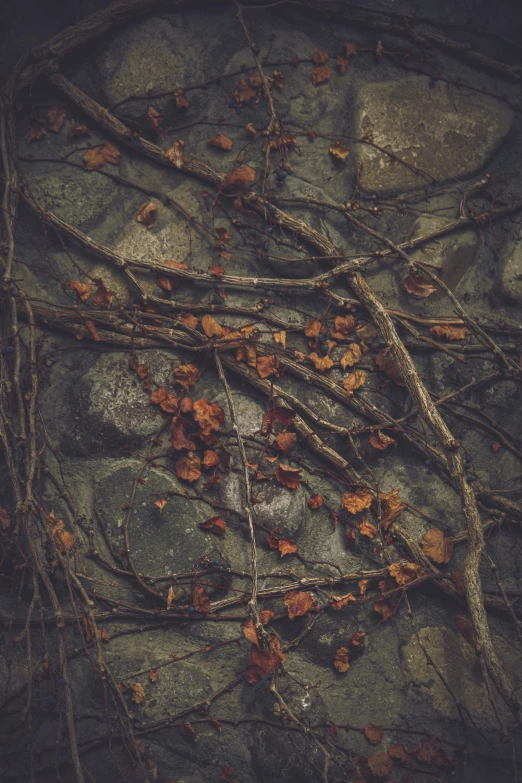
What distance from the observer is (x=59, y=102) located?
3342 millimetres

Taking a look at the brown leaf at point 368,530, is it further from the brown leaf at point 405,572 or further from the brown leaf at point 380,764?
the brown leaf at point 380,764

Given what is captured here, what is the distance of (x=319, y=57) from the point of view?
3.50 m

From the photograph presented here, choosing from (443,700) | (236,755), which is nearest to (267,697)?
(236,755)

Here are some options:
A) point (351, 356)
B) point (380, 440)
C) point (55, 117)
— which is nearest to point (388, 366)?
point (351, 356)

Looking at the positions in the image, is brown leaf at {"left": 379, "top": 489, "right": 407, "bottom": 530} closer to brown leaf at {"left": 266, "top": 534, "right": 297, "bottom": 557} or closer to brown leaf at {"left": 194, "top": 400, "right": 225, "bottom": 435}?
brown leaf at {"left": 266, "top": 534, "right": 297, "bottom": 557}

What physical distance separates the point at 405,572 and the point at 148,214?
231cm

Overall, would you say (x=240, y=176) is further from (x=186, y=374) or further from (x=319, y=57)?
(x=186, y=374)

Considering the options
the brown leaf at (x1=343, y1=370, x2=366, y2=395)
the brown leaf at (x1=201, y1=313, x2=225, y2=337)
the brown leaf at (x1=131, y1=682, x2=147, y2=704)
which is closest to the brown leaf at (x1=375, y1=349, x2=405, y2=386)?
the brown leaf at (x1=343, y1=370, x2=366, y2=395)

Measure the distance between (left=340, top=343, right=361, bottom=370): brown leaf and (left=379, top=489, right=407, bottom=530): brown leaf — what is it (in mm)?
712

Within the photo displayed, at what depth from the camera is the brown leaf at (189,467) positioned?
124 inches

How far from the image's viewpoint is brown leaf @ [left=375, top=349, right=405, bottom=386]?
3.37 meters

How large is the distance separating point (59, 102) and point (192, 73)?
0.74 m

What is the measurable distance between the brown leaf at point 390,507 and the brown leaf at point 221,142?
81.7 inches

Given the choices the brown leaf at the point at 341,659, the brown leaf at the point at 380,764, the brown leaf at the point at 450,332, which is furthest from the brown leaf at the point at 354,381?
the brown leaf at the point at 380,764
